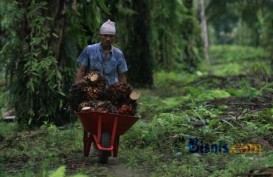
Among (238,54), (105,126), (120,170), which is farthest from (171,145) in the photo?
(238,54)

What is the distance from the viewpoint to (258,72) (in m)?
18.0

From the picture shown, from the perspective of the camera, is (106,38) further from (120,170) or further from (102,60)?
(120,170)

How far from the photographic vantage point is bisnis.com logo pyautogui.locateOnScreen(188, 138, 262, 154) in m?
8.32

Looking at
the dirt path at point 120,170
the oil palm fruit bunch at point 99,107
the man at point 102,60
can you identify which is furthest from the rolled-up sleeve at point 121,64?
the dirt path at point 120,170

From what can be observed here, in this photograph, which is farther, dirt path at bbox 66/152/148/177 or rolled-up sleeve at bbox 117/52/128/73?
rolled-up sleeve at bbox 117/52/128/73

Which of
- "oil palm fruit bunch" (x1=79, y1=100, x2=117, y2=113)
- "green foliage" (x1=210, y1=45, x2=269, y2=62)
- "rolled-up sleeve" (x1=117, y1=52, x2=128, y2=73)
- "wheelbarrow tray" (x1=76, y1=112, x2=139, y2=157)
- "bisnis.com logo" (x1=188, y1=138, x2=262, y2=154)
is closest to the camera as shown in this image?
"wheelbarrow tray" (x1=76, y1=112, x2=139, y2=157)

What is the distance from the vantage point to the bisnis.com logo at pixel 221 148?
8.32 m

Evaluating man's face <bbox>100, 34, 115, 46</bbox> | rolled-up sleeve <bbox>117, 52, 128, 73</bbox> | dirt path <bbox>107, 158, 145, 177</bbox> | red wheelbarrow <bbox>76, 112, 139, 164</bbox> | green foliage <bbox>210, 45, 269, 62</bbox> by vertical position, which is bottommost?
green foliage <bbox>210, 45, 269, 62</bbox>

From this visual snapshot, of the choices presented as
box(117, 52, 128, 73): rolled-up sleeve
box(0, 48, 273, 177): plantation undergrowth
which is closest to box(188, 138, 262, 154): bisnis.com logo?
box(0, 48, 273, 177): plantation undergrowth

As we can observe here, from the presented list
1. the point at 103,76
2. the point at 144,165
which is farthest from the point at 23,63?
the point at 144,165

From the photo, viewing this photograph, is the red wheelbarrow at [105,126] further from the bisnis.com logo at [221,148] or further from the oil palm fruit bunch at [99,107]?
the bisnis.com logo at [221,148]

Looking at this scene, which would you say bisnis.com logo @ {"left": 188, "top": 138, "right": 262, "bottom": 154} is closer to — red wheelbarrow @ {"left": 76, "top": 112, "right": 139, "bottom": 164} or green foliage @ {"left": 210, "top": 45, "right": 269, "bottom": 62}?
red wheelbarrow @ {"left": 76, "top": 112, "right": 139, "bottom": 164}

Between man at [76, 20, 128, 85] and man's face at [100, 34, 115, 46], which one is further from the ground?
man's face at [100, 34, 115, 46]

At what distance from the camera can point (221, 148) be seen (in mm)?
8562
